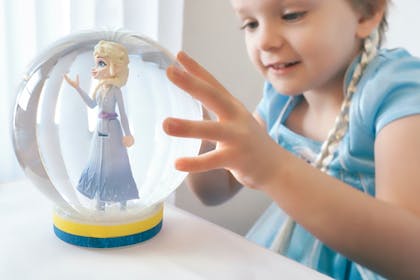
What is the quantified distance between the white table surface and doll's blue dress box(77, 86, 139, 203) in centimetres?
6

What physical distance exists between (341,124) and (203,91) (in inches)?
12.6

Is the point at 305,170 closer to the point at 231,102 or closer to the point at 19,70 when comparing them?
the point at 231,102

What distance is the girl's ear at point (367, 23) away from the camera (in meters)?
0.69

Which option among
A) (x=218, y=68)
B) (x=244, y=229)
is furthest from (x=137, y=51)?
(x=244, y=229)

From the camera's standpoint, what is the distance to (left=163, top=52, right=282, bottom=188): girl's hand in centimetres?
42

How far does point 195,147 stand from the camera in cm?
52

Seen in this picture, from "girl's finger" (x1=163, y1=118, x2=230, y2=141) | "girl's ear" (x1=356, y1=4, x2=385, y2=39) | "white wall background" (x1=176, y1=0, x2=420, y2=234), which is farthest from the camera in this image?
"white wall background" (x1=176, y1=0, x2=420, y2=234)

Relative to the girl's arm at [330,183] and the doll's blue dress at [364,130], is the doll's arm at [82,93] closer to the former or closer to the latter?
the girl's arm at [330,183]

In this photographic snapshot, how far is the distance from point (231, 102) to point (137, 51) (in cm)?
12

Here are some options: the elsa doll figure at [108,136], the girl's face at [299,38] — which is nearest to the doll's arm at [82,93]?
the elsa doll figure at [108,136]

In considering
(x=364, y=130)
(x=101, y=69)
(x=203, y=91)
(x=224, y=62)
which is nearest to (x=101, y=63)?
(x=101, y=69)

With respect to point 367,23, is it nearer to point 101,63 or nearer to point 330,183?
point 330,183

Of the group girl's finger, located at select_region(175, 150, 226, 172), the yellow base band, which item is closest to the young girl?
girl's finger, located at select_region(175, 150, 226, 172)

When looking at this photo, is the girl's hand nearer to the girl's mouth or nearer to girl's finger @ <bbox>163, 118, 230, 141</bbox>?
girl's finger @ <bbox>163, 118, 230, 141</bbox>
